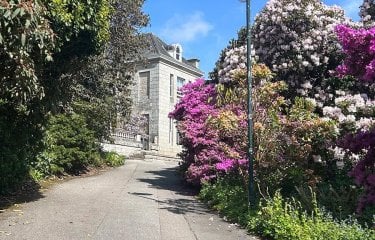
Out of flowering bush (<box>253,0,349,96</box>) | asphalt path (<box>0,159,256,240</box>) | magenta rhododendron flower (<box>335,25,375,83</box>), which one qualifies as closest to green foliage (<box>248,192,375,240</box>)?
asphalt path (<box>0,159,256,240</box>)

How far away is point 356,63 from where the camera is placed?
22.4ft

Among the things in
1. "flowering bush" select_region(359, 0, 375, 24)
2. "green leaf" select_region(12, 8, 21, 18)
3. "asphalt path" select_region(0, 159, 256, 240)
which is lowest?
"asphalt path" select_region(0, 159, 256, 240)

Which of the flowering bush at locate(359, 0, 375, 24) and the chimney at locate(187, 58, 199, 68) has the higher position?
the chimney at locate(187, 58, 199, 68)

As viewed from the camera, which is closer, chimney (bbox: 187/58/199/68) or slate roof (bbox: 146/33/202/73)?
slate roof (bbox: 146/33/202/73)

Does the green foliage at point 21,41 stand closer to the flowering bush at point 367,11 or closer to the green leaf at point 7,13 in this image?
the green leaf at point 7,13

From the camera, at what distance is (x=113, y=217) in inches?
400

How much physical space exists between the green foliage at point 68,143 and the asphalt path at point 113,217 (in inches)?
85.8

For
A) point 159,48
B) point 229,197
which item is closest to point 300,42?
point 229,197

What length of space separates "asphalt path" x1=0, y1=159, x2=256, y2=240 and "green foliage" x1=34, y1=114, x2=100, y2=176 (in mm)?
2180

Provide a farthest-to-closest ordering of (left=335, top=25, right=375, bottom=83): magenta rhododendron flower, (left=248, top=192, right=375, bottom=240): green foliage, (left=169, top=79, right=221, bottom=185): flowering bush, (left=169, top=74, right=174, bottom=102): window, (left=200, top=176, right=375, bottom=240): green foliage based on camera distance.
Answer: (left=169, top=74, right=174, bottom=102): window < (left=169, top=79, right=221, bottom=185): flowering bush < (left=200, top=176, right=375, bottom=240): green foliage < (left=248, top=192, right=375, bottom=240): green foliage < (left=335, top=25, right=375, bottom=83): magenta rhododendron flower

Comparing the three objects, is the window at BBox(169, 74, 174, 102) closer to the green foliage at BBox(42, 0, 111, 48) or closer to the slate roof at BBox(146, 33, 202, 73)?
the slate roof at BBox(146, 33, 202, 73)

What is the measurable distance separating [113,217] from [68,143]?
8702 mm

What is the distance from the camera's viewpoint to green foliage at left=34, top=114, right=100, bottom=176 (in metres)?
17.5

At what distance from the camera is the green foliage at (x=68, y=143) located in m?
17.5
